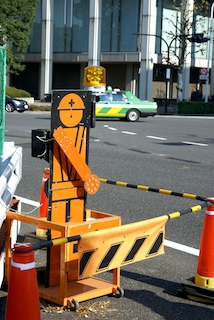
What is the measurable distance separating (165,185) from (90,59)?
1725 inches

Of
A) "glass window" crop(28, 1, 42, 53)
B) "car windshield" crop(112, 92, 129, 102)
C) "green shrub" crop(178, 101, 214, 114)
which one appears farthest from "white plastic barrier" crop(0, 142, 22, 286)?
"glass window" crop(28, 1, 42, 53)

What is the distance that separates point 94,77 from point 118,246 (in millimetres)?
2190

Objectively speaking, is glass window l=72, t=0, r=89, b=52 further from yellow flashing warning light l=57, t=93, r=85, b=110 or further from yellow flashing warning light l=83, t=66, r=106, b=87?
yellow flashing warning light l=57, t=93, r=85, b=110

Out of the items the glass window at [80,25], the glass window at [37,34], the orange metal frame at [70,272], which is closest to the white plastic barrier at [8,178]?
the orange metal frame at [70,272]

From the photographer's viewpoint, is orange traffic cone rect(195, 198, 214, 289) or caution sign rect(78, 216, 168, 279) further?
orange traffic cone rect(195, 198, 214, 289)

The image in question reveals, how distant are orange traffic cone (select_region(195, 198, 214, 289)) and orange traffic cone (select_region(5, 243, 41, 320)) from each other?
222cm

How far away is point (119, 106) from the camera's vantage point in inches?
1177

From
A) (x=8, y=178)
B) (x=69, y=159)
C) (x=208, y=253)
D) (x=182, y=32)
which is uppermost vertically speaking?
(x=182, y=32)

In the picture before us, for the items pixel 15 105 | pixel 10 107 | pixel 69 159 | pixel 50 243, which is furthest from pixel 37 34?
pixel 50 243

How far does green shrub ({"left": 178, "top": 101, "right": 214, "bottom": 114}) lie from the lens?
43.2 metres

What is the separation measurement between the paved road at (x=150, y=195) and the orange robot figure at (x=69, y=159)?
0.79m

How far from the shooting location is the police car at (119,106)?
97.0 feet

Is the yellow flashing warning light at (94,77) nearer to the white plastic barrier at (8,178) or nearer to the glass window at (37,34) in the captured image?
the white plastic barrier at (8,178)

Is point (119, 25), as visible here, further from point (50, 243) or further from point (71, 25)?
point (50, 243)
